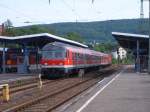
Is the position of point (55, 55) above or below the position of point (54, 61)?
above

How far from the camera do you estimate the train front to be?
42.9m

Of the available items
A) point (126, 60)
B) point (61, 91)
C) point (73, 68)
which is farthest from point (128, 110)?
point (126, 60)

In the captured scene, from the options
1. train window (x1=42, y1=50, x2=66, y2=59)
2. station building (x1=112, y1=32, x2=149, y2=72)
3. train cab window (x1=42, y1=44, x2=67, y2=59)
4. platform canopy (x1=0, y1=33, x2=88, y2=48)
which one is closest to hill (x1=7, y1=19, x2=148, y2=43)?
station building (x1=112, y1=32, x2=149, y2=72)

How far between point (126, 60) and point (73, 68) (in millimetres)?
123916

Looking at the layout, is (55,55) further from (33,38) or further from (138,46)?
(138,46)

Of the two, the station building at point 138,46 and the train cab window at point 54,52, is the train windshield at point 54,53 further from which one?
the station building at point 138,46

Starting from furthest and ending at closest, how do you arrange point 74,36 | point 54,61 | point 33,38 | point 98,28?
point 74,36 → point 98,28 → point 33,38 → point 54,61

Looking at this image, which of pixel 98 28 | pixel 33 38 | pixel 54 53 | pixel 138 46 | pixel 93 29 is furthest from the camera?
pixel 93 29

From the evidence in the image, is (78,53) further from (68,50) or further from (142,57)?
(142,57)

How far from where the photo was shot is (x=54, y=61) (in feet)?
142

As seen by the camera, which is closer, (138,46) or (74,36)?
(138,46)

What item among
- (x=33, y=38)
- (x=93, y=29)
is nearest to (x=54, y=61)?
(x=33, y=38)

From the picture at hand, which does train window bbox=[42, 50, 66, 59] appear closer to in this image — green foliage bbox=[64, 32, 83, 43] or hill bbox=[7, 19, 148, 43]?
hill bbox=[7, 19, 148, 43]

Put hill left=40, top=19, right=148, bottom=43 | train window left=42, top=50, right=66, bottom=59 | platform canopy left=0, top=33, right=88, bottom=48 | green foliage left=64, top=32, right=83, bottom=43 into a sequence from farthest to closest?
green foliage left=64, top=32, right=83, bottom=43
hill left=40, top=19, right=148, bottom=43
platform canopy left=0, top=33, right=88, bottom=48
train window left=42, top=50, right=66, bottom=59
